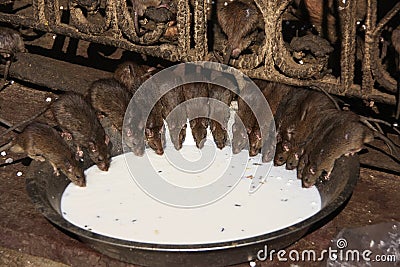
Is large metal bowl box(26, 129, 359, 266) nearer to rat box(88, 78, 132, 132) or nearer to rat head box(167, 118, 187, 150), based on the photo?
rat head box(167, 118, 187, 150)

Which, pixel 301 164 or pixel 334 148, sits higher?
pixel 334 148

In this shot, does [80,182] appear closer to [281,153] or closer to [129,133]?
[129,133]

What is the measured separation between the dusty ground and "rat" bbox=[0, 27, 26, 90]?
1.57m

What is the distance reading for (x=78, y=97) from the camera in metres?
5.80

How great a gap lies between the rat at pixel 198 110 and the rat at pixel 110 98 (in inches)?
16.2

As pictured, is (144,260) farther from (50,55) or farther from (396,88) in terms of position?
(50,55)

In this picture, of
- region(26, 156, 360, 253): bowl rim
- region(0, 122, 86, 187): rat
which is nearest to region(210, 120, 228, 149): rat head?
region(0, 122, 86, 187): rat

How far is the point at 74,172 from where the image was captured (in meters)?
5.00

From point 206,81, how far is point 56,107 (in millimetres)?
1026

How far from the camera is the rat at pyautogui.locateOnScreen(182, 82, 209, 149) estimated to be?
18.4 feet

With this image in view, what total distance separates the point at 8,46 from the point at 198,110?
181cm

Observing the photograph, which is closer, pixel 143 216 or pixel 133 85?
pixel 143 216

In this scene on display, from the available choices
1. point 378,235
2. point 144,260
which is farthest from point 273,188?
point 144,260

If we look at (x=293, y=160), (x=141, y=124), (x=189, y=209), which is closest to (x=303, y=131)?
(x=293, y=160)
